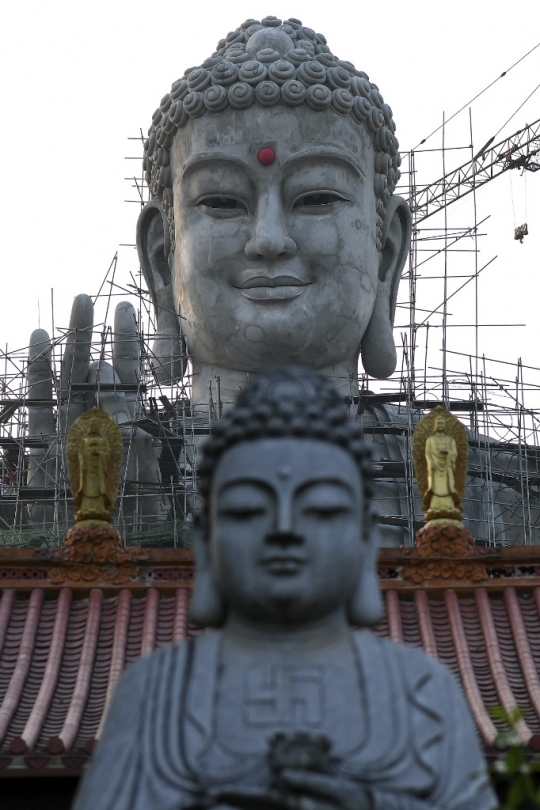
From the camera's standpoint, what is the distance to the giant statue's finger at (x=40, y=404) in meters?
22.5

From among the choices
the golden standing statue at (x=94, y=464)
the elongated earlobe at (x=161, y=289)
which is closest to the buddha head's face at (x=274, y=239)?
the elongated earlobe at (x=161, y=289)

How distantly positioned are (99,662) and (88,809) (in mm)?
8903

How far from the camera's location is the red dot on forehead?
21.0 meters

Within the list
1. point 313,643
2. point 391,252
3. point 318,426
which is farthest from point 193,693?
point 391,252

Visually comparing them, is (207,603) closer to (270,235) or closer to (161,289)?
(270,235)

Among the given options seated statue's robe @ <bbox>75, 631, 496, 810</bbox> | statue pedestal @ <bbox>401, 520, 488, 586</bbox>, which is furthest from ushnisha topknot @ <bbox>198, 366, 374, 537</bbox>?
statue pedestal @ <bbox>401, 520, 488, 586</bbox>

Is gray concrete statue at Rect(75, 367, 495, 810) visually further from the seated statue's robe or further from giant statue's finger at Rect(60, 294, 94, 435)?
giant statue's finger at Rect(60, 294, 94, 435)

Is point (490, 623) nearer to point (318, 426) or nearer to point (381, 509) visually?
point (381, 509)

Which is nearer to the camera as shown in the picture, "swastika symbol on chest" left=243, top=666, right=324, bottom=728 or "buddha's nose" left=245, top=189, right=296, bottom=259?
"swastika symbol on chest" left=243, top=666, right=324, bottom=728

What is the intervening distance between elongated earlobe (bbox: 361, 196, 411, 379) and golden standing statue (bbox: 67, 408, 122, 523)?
18.6 ft

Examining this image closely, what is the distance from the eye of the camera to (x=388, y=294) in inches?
894

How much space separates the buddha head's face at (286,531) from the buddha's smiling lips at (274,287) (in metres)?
13.3

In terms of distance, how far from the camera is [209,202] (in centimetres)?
2156

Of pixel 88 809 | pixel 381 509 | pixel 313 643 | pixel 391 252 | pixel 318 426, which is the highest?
pixel 391 252
